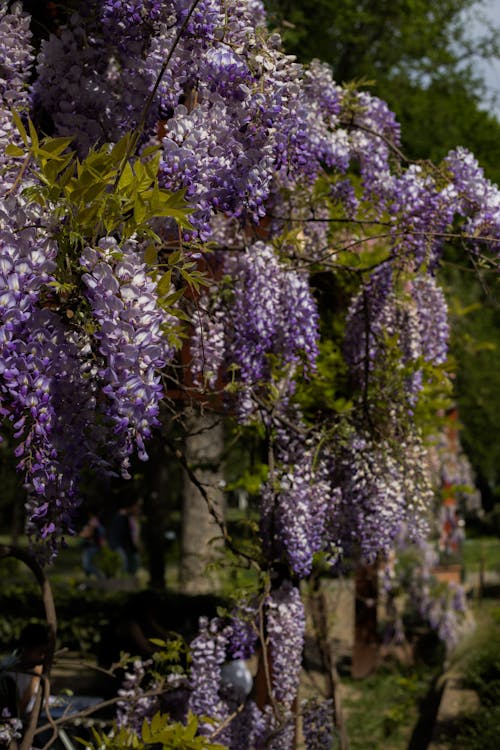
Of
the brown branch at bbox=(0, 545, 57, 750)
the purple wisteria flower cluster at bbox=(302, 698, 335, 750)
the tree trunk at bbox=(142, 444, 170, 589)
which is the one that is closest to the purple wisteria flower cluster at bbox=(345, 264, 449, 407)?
the purple wisteria flower cluster at bbox=(302, 698, 335, 750)

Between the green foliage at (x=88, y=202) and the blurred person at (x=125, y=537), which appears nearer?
the green foliage at (x=88, y=202)

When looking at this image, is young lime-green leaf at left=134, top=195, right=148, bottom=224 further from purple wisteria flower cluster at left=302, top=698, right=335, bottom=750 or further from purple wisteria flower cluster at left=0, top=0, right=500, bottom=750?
purple wisteria flower cluster at left=302, top=698, right=335, bottom=750

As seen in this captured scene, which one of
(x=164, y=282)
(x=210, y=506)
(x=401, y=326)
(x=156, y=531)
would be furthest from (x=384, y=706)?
(x=164, y=282)

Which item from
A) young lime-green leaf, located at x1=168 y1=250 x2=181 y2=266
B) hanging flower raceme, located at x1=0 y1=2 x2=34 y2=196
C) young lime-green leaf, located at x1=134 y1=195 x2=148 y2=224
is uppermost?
hanging flower raceme, located at x1=0 y1=2 x2=34 y2=196

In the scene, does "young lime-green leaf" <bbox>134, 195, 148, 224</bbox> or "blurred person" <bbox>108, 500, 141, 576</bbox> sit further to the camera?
"blurred person" <bbox>108, 500, 141, 576</bbox>

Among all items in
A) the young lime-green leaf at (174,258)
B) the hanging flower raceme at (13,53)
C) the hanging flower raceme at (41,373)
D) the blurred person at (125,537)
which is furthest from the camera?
the blurred person at (125,537)

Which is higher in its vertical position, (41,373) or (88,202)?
(88,202)

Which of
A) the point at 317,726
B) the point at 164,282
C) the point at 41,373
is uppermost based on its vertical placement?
the point at 164,282

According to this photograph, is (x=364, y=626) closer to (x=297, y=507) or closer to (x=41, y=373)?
(x=297, y=507)

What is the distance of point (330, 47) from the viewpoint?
1549 cm

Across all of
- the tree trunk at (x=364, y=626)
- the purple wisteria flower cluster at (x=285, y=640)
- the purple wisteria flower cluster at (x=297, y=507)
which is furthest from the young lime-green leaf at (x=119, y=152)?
the tree trunk at (x=364, y=626)

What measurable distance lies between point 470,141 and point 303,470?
49.2 feet

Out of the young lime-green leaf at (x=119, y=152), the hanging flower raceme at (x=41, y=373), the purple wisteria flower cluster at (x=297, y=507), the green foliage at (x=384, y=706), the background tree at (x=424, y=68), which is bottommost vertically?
the green foliage at (x=384, y=706)

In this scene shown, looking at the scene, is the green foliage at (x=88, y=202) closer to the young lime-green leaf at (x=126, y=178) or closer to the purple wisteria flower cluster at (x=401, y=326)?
the young lime-green leaf at (x=126, y=178)
